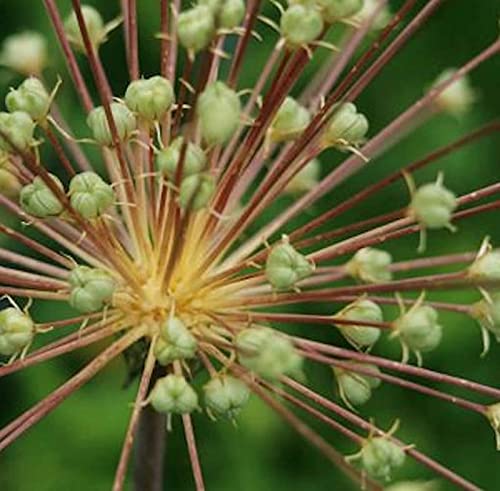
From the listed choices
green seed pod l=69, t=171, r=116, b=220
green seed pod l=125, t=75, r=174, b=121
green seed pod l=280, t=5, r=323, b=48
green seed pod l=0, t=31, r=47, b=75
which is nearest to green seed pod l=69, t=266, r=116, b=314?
green seed pod l=69, t=171, r=116, b=220

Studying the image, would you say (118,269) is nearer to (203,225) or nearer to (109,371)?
(203,225)

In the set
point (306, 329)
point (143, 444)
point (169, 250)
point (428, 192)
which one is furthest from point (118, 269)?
point (306, 329)

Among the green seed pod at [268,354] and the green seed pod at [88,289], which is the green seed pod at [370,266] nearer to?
the green seed pod at [268,354]

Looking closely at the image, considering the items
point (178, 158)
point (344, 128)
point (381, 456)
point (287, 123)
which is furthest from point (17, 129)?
point (381, 456)

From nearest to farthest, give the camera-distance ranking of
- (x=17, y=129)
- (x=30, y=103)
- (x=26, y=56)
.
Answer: (x=17, y=129), (x=30, y=103), (x=26, y=56)

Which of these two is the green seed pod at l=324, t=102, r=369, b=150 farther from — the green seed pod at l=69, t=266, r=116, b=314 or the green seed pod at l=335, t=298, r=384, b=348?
the green seed pod at l=69, t=266, r=116, b=314

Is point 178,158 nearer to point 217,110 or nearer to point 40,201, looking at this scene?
point 217,110

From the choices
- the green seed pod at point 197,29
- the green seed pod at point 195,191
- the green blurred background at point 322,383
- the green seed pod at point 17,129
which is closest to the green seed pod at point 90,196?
the green seed pod at point 17,129
